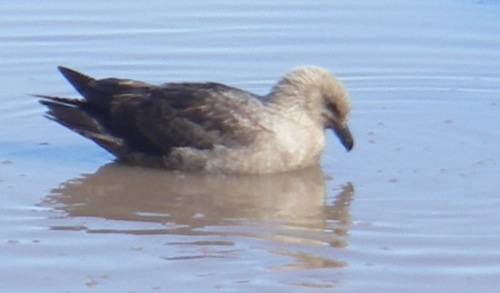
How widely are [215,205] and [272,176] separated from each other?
778 mm

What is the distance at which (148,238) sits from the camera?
27.6 ft

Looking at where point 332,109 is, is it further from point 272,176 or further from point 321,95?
point 272,176

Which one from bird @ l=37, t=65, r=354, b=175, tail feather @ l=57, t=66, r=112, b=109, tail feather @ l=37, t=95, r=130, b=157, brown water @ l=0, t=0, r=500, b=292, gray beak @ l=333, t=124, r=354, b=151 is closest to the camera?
brown water @ l=0, t=0, r=500, b=292

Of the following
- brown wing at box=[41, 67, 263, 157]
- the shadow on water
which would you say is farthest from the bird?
the shadow on water

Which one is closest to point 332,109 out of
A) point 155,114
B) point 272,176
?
point 272,176

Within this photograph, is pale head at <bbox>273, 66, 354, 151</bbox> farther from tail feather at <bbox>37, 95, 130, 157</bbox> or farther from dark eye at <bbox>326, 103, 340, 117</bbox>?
tail feather at <bbox>37, 95, 130, 157</bbox>

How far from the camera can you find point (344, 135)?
33.0ft

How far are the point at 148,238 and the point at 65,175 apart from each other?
156 centimetres

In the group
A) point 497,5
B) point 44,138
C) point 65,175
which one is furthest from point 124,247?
point 497,5

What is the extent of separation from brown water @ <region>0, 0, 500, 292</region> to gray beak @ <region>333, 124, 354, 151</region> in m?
0.13

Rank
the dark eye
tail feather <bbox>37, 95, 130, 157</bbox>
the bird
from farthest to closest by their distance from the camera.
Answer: tail feather <bbox>37, 95, 130, 157</bbox>, the dark eye, the bird

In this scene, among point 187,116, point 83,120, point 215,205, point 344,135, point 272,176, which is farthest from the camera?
point 83,120

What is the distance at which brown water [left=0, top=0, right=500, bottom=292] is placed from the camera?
25.7 ft

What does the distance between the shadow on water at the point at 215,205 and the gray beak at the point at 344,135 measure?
0.24m
